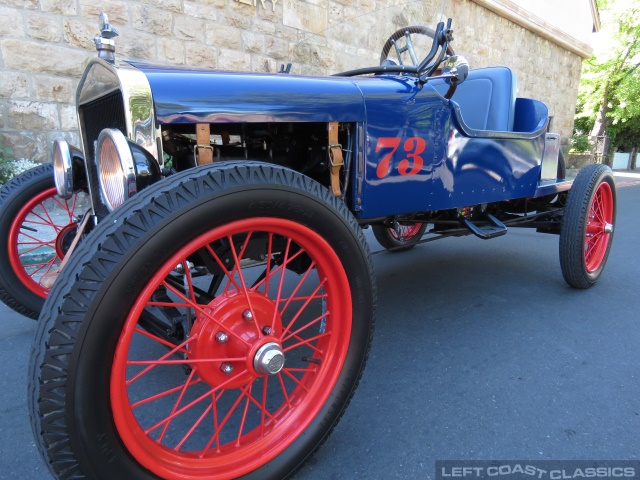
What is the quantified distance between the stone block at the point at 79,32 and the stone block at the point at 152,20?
1.75 ft

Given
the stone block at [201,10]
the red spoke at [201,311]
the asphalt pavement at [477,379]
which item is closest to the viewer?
the red spoke at [201,311]

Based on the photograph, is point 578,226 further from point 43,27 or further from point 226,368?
point 43,27

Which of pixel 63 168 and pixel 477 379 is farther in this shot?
pixel 477 379

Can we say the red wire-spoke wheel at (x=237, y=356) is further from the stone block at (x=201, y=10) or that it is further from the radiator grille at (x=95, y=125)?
the stone block at (x=201, y=10)

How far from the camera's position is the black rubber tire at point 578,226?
2693 millimetres

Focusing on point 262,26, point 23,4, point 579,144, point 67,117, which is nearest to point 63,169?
point 67,117

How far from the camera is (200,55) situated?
5836mm

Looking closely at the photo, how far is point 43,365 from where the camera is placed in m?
0.87

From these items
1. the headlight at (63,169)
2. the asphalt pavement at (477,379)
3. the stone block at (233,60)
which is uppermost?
the stone block at (233,60)

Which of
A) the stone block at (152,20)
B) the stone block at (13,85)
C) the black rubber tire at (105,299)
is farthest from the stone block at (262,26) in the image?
the black rubber tire at (105,299)

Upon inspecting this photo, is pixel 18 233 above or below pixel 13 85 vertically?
below

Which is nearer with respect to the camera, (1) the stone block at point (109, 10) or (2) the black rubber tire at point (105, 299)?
(2) the black rubber tire at point (105, 299)

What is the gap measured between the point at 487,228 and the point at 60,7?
517 cm

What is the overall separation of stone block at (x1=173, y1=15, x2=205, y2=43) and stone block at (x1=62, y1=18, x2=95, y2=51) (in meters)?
1.04
